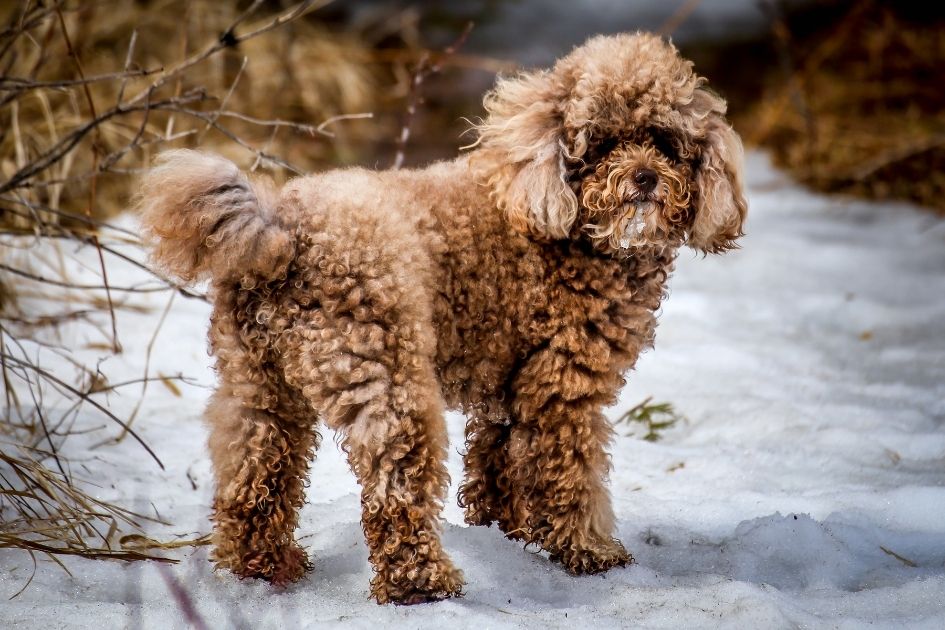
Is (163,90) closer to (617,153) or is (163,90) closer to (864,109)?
(617,153)

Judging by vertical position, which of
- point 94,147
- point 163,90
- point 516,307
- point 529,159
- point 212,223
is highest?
point 163,90

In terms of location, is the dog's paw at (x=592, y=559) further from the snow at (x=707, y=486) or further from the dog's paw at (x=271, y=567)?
the dog's paw at (x=271, y=567)

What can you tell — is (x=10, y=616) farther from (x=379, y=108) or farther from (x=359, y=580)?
(x=379, y=108)

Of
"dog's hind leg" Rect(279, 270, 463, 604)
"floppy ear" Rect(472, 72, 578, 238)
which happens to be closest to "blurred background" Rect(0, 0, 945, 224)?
"floppy ear" Rect(472, 72, 578, 238)

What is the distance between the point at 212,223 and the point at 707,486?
208 cm

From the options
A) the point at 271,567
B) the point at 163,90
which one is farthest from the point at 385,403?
the point at 163,90

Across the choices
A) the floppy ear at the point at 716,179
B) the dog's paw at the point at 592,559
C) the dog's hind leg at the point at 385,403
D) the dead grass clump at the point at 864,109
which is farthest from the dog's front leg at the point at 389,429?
the dead grass clump at the point at 864,109

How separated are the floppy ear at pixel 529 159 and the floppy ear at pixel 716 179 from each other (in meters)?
0.40

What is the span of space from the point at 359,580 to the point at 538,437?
671 millimetres

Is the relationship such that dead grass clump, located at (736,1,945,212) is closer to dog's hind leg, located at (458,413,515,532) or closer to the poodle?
the poodle

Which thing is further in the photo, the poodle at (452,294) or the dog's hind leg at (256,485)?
the dog's hind leg at (256,485)

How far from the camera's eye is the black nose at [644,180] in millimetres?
2658

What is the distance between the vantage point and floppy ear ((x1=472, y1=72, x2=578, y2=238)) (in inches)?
105

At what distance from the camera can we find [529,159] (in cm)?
273
